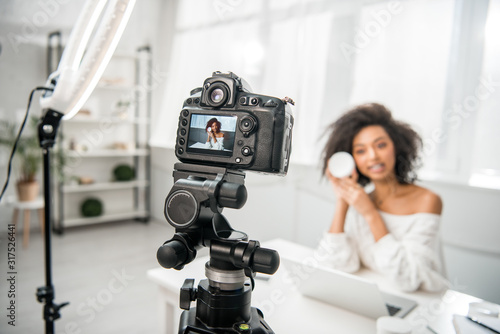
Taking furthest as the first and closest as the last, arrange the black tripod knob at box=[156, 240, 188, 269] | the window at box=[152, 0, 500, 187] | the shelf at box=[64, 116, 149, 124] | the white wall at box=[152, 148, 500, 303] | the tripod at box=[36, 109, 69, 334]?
the shelf at box=[64, 116, 149, 124] → the window at box=[152, 0, 500, 187] → the white wall at box=[152, 148, 500, 303] → the tripod at box=[36, 109, 69, 334] → the black tripod knob at box=[156, 240, 188, 269]

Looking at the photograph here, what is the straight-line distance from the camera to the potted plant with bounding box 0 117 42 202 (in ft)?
10.5

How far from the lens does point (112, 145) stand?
4.16m

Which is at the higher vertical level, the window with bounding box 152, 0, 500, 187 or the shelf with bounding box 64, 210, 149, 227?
the window with bounding box 152, 0, 500, 187

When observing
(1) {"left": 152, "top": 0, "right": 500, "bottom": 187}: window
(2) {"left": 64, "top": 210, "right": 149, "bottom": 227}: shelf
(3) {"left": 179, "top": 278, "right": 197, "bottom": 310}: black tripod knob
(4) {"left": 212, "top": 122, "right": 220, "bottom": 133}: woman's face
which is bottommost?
(2) {"left": 64, "top": 210, "right": 149, "bottom": 227}: shelf

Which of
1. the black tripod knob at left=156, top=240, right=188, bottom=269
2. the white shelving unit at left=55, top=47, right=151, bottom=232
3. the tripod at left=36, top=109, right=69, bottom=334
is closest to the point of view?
the black tripod knob at left=156, top=240, right=188, bottom=269

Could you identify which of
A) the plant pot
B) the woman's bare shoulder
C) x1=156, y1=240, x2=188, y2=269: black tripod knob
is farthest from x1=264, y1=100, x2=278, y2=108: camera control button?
the plant pot

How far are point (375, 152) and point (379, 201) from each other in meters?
0.22

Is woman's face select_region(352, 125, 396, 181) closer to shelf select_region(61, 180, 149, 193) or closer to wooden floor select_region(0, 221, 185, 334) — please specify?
wooden floor select_region(0, 221, 185, 334)

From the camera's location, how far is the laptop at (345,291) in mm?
866

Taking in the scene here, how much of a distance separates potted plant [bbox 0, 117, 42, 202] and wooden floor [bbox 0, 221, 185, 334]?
456 mm

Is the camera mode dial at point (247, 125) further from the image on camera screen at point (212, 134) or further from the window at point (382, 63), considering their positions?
the window at point (382, 63)

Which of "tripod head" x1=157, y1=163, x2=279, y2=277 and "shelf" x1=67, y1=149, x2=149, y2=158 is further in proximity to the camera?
"shelf" x1=67, y1=149, x2=149, y2=158

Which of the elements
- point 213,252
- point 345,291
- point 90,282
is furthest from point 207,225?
point 90,282

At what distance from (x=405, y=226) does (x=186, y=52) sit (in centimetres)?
320
